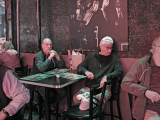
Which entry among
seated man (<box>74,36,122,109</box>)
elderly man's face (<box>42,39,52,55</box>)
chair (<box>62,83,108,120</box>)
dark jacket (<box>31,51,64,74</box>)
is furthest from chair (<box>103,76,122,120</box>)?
elderly man's face (<box>42,39,52,55</box>)

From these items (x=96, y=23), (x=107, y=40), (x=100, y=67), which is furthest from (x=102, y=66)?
(x=96, y=23)

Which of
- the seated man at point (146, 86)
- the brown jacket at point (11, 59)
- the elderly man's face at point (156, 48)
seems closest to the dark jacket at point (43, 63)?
the brown jacket at point (11, 59)

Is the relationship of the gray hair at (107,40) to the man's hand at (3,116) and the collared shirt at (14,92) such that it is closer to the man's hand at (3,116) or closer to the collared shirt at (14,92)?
the collared shirt at (14,92)

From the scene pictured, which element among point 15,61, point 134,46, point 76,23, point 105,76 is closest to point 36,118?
point 15,61

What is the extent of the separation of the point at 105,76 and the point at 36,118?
5.53ft

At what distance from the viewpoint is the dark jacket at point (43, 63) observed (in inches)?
128

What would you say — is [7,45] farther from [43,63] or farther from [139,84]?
[139,84]

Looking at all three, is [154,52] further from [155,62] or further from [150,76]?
[150,76]

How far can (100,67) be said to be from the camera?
3049 mm

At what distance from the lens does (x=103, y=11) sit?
3.25 m

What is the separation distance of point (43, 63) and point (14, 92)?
1.77 meters

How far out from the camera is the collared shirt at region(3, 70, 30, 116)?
4.84 ft

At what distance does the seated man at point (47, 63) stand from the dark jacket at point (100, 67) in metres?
0.56

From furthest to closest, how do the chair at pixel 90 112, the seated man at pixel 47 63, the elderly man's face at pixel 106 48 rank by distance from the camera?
the seated man at pixel 47 63 → the elderly man's face at pixel 106 48 → the chair at pixel 90 112
